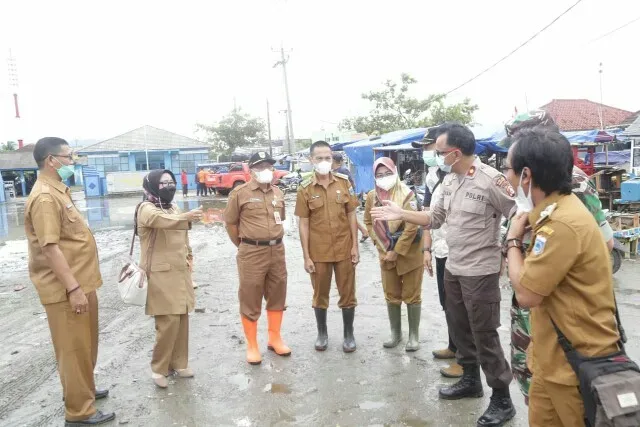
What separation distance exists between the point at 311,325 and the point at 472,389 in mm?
2141

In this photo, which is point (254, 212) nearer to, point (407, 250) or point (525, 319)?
point (407, 250)

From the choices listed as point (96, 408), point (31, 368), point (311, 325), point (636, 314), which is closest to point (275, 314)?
point (311, 325)

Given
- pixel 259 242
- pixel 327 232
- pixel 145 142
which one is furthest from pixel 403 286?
pixel 145 142

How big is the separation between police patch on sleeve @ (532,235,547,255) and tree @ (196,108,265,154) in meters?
41.3

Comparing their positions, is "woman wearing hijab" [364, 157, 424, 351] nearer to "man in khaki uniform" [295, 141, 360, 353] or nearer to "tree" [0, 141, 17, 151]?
"man in khaki uniform" [295, 141, 360, 353]

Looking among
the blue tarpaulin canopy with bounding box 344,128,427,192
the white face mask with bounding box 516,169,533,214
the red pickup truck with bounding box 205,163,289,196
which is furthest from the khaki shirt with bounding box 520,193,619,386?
the red pickup truck with bounding box 205,163,289,196

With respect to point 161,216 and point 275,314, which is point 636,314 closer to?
point 275,314

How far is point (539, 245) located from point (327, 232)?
107 inches

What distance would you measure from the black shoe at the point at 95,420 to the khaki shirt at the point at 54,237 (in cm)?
84

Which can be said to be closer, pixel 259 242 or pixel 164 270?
pixel 164 270

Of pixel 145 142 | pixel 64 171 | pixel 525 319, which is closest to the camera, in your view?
pixel 525 319

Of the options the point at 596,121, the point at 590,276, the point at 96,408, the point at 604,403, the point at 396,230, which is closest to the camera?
the point at 604,403

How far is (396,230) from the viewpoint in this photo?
428cm

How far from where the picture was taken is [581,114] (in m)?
35.8
